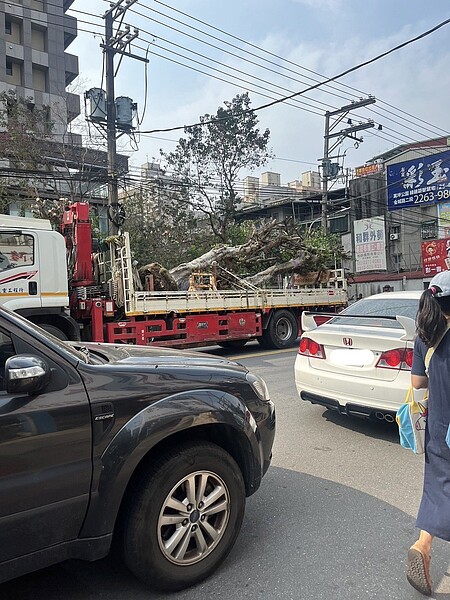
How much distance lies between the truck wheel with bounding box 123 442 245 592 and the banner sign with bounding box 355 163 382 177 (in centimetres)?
3735

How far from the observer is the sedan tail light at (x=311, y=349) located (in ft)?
16.7

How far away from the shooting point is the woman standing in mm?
2389

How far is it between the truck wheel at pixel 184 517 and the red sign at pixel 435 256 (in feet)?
98.5

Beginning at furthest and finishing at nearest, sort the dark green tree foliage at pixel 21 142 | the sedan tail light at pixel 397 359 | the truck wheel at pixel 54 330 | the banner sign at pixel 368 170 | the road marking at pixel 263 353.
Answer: the banner sign at pixel 368 170
the dark green tree foliage at pixel 21 142
the road marking at pixel 263 353
the truck wheel at pixel 54 330
the sedan tail light at pixel 397 359

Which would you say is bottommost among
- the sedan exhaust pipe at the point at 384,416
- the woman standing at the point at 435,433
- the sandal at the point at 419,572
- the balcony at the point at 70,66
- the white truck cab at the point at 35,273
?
the sandal at the point at 419,572

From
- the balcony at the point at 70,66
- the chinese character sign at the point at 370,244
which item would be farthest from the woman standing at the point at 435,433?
the balcony at the point at 70,66

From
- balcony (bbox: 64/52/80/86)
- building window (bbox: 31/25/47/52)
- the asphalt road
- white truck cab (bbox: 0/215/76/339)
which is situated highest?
building window (bbox: 31/25/47/52)

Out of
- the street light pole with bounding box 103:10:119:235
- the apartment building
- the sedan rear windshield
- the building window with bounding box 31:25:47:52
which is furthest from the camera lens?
the building window with bounding box 31:25:47:52

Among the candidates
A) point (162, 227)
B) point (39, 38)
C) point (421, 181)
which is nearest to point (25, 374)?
point (162, 227)

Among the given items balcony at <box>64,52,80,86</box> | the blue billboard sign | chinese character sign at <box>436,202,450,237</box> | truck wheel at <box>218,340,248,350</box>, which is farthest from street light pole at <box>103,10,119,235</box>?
balcony at <box>64,52,80,86</box>

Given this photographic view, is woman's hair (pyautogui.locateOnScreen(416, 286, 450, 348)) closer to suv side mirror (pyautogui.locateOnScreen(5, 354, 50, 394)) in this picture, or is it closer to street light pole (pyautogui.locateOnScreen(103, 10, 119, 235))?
suv side mirror (pyautogui.locateOnScreen(5, 354, 50, 394))

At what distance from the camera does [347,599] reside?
2.37 metres

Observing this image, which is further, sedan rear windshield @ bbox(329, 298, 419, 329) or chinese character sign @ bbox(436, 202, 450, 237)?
chinese character sign @ bbox(436, 202, 450, 237)

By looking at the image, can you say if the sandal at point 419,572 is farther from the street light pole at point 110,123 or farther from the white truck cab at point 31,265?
the street light pole at point 110,123
